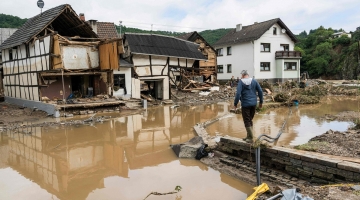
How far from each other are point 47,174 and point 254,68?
3024 centimetres

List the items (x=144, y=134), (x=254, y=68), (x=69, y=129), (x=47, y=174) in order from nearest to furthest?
(x=47, y=174), (x=144, y=134), (x=69, y=129), (x=254, y=68)

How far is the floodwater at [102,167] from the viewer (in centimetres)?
637

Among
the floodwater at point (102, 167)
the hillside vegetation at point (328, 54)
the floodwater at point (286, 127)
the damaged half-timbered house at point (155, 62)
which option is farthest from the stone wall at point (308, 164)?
the hillside vegetation at point (328, 54)

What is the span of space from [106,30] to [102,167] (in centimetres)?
1928

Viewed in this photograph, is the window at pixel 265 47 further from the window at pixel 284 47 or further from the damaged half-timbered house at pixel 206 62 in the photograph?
the damaged half-timbered house at pixel 206 62

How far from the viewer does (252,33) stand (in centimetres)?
→ 3525

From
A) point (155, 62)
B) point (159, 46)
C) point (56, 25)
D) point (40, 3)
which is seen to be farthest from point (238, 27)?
point (40, 3)

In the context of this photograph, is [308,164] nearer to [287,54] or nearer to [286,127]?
[286,127]

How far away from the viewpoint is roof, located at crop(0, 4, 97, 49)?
17.8m

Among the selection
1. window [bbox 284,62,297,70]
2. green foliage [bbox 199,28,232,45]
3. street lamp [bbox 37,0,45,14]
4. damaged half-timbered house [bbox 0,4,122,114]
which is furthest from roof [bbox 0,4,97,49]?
green foliage [bbox 199,28,232,45]

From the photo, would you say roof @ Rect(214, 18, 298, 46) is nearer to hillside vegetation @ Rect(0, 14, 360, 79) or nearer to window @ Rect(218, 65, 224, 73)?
window @ Rect(218, 65, 224, 73)

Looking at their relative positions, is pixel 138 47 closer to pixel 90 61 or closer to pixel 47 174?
pixel 90 61

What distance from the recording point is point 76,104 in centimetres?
1709

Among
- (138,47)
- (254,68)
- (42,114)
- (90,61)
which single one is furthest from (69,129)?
(254,68)
